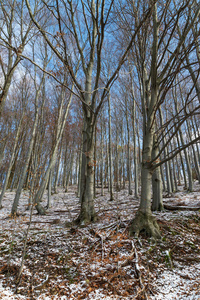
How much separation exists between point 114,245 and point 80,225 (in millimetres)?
1247

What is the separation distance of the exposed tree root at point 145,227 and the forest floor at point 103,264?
6.1 inches

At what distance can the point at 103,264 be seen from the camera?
271 centimetres

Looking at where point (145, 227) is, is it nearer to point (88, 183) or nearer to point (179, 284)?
point (179, 284)

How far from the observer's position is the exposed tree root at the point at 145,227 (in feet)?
11.1

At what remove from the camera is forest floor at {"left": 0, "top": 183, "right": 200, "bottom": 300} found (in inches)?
85.3

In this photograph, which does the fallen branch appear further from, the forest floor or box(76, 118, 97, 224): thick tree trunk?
box(76, 118, 97, 224): thick tree trunk

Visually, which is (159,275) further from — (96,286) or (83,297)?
(83,297)

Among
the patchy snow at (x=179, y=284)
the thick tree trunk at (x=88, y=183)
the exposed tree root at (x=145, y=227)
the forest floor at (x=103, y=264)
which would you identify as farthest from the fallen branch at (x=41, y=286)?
the thick tree trunk at (x=88, y=183)

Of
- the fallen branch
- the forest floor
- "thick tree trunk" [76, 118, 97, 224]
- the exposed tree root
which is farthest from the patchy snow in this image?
"thick tree trunk" [76, 118, 97, 224]

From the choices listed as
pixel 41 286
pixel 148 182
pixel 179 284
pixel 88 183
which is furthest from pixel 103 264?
pixel 88 183

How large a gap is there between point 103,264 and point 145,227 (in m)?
1.25

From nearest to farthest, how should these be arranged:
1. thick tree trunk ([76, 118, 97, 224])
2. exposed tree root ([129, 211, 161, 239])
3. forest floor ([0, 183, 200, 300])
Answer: forest floor ([0, 183, 200, 300])
exposed tree root ([129, 211, 161, 239])
thick tree trunk ([76, 118, 97, 224])

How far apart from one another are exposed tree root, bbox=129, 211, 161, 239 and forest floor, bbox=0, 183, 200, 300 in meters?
0.16

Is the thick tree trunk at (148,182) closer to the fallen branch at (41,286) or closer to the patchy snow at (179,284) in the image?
the patchy snow at (179,284)
